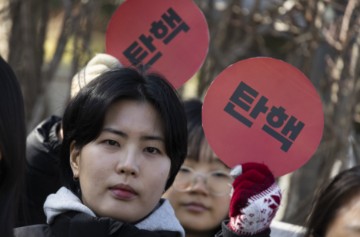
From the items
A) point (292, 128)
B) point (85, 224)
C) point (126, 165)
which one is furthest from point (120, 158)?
point (292, 128)

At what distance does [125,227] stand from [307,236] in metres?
0.66

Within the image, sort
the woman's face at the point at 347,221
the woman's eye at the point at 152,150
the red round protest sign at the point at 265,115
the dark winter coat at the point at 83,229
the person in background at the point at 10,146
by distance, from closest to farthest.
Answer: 1. the person in background at the point at 10,146
2. the dark winter coat at the point at 83,229
3. the woman's eye at the point at 152,150
4. the woman's face at the point at 347,221
5. the red round protest sign at the point at 265,115

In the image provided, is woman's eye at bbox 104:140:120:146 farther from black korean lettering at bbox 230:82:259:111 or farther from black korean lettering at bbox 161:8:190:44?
black korean lettering at bbox 161:8:190:44

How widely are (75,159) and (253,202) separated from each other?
0.51m

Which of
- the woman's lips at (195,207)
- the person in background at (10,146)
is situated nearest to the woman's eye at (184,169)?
the woman's lips at (195,207)

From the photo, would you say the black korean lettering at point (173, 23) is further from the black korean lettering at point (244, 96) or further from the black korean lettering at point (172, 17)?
the black korean lettering at point (244, 96)

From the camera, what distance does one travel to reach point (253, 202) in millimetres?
2689

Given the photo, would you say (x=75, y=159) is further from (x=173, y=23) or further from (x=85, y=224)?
(x=173, y=23)

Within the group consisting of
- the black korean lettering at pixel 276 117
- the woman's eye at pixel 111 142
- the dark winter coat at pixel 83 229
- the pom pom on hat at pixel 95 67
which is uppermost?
the woman's eye at pixel 111 142

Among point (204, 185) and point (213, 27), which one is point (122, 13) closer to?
point (204, 185)

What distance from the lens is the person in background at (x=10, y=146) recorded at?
233 centimetres

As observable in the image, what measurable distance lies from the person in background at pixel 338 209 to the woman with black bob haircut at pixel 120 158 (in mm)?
453

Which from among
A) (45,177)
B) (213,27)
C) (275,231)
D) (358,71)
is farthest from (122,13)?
(213,27)

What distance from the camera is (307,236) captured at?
2.96m
